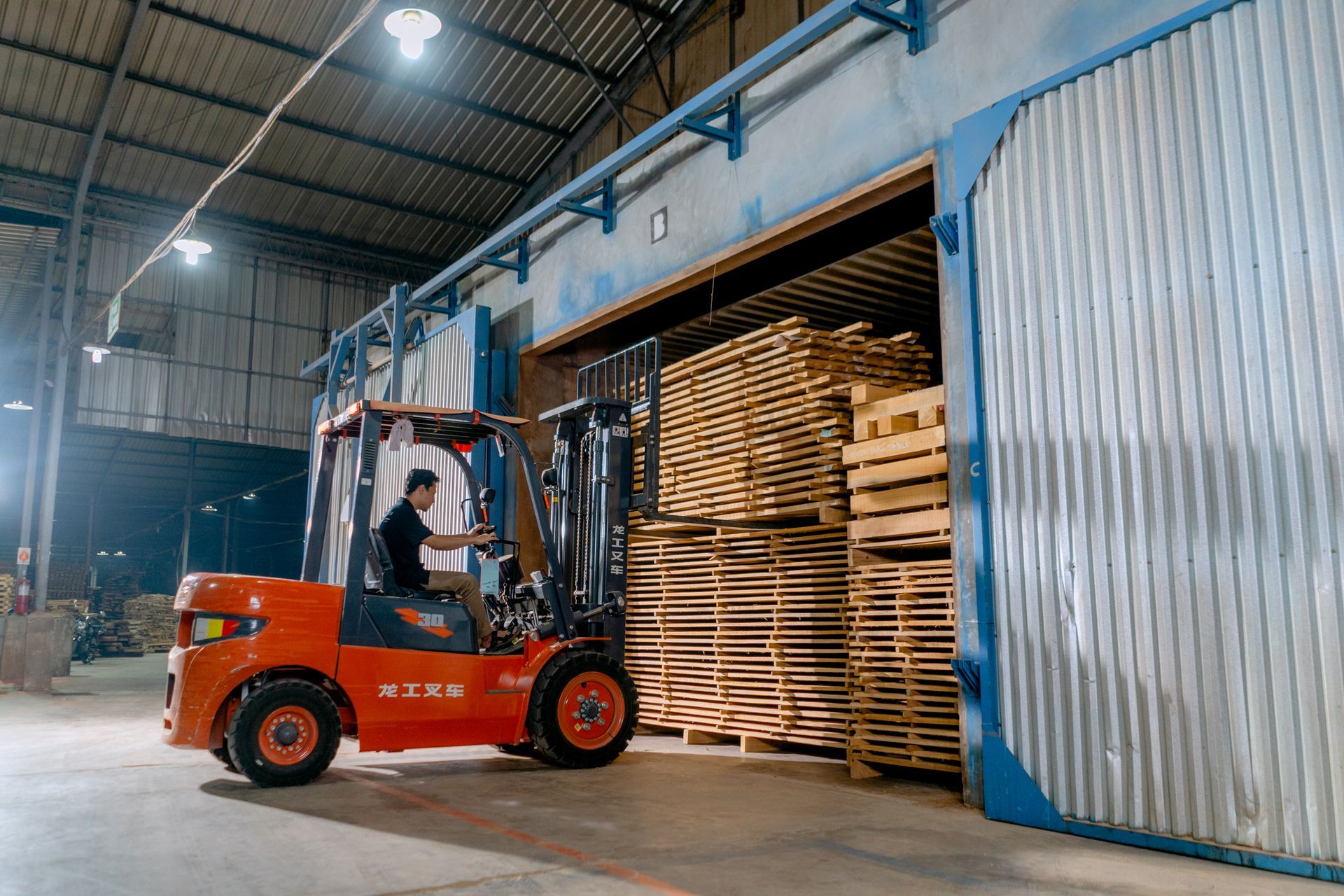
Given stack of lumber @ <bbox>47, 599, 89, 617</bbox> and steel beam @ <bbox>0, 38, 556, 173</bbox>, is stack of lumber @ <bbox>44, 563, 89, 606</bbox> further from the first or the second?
steel beam @ <bbox>0, 38, 556, 173</bbox>

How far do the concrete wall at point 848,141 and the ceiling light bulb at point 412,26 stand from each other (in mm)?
2104

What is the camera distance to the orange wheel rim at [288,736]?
597 cm

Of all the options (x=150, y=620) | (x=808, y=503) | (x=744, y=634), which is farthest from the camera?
(x=150, y=620)

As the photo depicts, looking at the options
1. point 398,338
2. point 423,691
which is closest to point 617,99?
point 398,338

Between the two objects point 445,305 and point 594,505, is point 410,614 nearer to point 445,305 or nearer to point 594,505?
point 594,505

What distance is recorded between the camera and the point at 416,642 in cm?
643

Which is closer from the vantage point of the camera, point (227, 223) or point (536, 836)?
point (536, 836)

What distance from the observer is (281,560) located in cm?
3469

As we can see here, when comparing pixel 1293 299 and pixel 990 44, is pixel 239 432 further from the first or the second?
pixel 1293 299

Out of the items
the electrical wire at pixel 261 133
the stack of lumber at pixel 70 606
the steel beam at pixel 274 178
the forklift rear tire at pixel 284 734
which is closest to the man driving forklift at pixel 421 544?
the forklift rear tire at pixel 284 734

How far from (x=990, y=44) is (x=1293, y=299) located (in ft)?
8.00

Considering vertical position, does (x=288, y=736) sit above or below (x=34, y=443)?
below

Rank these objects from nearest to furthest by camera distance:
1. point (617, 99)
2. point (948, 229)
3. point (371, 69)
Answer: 1. point (948, 229)
2. point (371, 69)
3. point (617, 99)

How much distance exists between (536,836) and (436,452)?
7557mm
